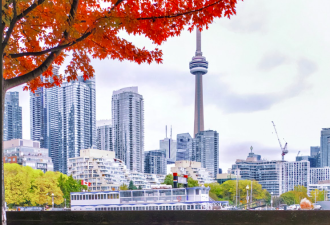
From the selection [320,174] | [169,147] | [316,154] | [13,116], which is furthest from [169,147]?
[13,116]

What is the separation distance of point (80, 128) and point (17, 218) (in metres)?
48.7

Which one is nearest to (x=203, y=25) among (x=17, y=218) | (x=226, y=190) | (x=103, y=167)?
(x=17, y=218)

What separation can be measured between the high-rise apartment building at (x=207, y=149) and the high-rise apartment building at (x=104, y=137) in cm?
Answer: 1464

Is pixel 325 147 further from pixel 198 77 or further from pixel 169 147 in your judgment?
pixel 198 77

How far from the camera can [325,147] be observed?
52281 mm

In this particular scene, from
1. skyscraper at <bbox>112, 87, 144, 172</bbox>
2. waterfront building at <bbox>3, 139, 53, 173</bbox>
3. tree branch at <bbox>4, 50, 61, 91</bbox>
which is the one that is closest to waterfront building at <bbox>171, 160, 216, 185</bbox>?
skyscraper at <bbox>112, 87, 144, 172</bbox>

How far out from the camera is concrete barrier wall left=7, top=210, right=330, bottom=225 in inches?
117

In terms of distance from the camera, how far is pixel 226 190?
38.7m

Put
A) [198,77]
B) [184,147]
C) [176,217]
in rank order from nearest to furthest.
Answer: [176,217] → [184,147] → [198,77]

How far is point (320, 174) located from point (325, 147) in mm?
Result: 5545

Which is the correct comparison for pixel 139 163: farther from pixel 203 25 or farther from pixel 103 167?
pixel 203 25

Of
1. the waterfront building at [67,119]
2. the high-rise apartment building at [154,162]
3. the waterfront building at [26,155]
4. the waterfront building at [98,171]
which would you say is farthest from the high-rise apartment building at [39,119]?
the high-rise apartment building at [154,162]

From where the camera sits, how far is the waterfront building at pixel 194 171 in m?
52.4

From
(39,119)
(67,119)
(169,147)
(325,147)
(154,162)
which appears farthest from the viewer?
(169,147)
